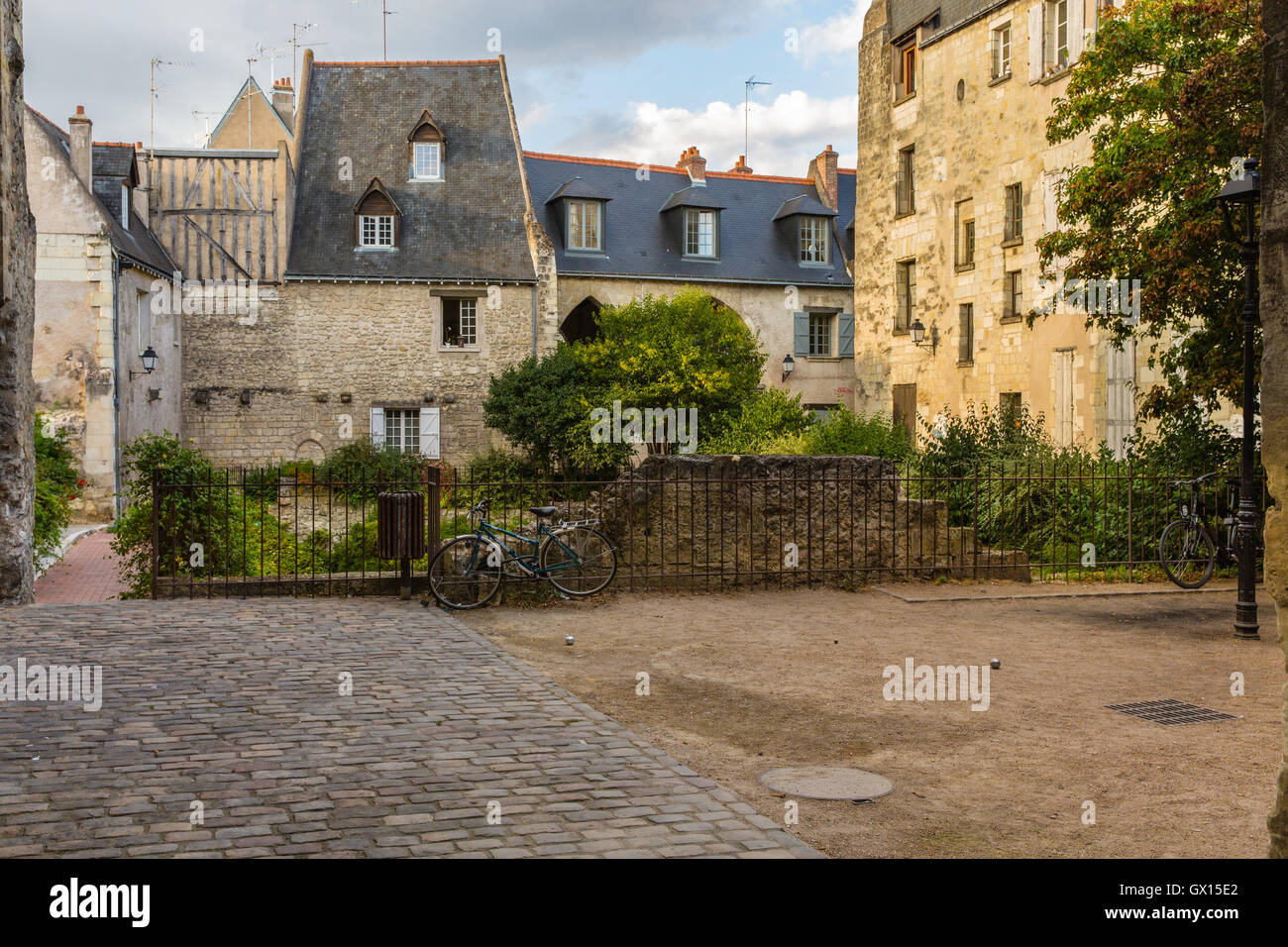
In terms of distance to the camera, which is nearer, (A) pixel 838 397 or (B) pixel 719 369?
(B) pixel 719 369

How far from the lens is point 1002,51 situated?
78.8 feet

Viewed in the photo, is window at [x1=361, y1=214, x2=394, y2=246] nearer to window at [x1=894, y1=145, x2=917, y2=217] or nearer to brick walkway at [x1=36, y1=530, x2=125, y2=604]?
window at [x1=894, y1=145, x2=917, y2=217]

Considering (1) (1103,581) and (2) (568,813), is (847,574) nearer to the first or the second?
(1) (1103,581)

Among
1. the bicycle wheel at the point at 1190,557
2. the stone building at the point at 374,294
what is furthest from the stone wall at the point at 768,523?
the stone building at the point at 374,294

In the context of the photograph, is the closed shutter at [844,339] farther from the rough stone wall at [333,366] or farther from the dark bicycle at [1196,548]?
the dark bicycle at [1196,548]

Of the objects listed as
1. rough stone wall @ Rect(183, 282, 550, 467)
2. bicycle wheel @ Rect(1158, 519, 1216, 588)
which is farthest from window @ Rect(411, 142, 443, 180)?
bicycle wheel @ Rect(1158, 519, 1216, 588)

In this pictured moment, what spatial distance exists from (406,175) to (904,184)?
14.3m

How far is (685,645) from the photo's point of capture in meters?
9.30

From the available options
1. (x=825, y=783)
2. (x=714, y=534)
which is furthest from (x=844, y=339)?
(x=825, y=783)

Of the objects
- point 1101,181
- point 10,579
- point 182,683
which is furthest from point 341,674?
point 1101,181

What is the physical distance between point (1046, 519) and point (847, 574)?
186 inches

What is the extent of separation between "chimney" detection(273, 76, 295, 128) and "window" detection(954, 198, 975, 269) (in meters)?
24.3

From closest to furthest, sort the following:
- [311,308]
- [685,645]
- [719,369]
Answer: [685,645]
[719,369]
[311,308]

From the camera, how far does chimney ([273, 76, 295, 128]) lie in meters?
38.9
